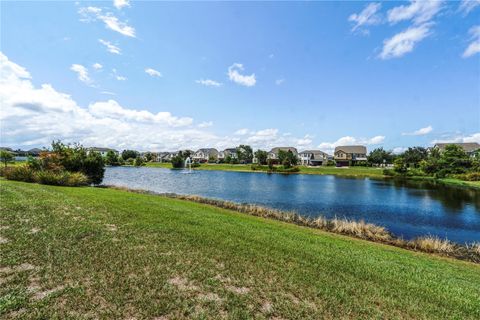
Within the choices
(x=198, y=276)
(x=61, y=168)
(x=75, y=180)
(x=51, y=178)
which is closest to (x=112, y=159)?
(x=61, y=168)

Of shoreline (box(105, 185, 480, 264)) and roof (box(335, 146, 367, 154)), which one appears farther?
roof (box(335, 146, 367, 154))

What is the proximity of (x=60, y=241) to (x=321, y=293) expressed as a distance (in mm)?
8038

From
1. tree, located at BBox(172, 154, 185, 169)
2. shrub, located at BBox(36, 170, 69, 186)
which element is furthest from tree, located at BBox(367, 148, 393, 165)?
shrub, located at BBox(36, 170, 69, 186)

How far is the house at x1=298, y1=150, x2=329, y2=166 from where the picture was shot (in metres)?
115

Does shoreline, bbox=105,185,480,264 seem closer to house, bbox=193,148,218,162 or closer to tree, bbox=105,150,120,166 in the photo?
tree, bbox=105,150,120,166

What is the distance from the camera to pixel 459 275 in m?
9.23

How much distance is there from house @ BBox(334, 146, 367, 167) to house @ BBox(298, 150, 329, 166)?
580 centimetres

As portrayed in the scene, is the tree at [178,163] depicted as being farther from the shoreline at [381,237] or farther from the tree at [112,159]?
the shoreline at [381,237]

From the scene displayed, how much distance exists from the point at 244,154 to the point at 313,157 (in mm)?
32418

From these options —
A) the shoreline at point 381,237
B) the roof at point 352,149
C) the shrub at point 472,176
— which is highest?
the roof at point 352,149

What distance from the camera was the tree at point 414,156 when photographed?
80619mm

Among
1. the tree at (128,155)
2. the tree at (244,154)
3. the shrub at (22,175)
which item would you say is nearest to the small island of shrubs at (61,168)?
the shrub at (22,175)

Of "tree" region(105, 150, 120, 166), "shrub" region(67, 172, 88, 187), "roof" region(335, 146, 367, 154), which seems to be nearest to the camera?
"shrub" region(67, 172, 88, 187)

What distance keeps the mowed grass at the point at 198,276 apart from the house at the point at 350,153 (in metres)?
105
